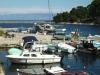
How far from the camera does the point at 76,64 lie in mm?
34031

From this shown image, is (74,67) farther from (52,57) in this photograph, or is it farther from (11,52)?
(11,52)

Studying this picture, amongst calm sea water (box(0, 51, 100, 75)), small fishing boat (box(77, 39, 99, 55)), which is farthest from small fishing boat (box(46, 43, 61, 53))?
small fishing boat (box(77, 39, 99, 55))

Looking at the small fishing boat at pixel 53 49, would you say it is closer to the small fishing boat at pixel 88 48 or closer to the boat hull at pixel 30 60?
the small fishing boat at pixel 88 48

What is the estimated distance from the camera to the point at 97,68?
31.7 metres

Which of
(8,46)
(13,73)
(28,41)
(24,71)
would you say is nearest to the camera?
(24,71)

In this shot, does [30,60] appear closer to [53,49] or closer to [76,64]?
[76,64]

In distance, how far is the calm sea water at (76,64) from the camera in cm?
3016

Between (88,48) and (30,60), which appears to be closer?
(30,60)

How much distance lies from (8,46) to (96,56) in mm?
15917

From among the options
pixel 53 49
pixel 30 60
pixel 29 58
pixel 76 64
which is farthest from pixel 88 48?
pixel 29 58

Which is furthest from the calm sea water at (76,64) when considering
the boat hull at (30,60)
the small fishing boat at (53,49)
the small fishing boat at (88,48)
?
the small fishing boat at (53,49)

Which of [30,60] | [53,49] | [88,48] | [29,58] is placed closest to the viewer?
[29,58]

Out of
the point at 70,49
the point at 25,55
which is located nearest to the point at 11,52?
the point at 25,55

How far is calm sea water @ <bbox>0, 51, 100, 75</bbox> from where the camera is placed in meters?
30.2
